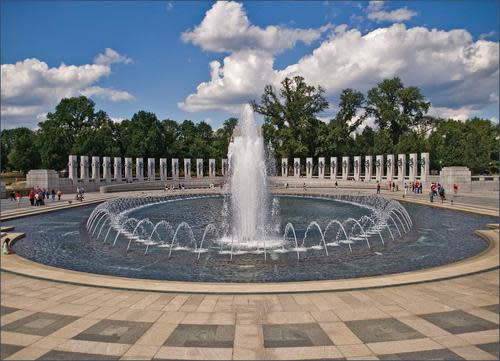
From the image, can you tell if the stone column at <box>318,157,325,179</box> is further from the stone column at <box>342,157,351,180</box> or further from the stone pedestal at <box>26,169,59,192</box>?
the stone pedestal at <box>26,169,59,192</box>

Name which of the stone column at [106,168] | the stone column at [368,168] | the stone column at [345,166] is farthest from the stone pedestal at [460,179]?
the stone column at [106,168]

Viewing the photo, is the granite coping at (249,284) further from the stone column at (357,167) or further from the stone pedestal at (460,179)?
the stone column at (357,167)

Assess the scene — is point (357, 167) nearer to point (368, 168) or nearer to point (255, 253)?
point (368, 168)

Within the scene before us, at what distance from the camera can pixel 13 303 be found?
8070 millimetres

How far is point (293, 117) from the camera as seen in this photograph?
75312 mm

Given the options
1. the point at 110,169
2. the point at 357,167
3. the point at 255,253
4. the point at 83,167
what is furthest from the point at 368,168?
the point at 255,253

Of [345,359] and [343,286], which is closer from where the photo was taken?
[345,359]

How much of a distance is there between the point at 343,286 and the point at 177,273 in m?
5.51

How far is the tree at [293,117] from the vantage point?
239 ft

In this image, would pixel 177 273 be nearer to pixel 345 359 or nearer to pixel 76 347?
pixel 76 347

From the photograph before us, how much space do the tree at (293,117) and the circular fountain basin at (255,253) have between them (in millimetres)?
50743

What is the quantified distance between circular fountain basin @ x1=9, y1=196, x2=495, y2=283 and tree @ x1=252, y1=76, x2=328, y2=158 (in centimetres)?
5074

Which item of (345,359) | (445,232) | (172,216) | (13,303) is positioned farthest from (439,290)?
(172,216)

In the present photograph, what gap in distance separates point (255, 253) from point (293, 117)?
6270 centimetres
